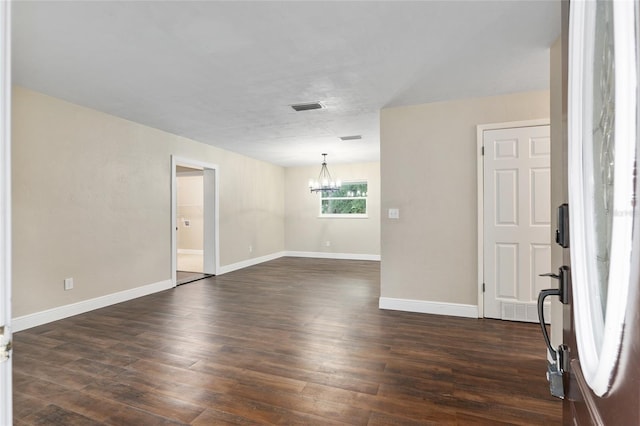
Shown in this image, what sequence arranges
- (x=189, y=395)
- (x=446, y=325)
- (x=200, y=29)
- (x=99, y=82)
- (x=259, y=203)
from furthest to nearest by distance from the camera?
(x=259, y=203) < (x=446, y=325) < (x=99, y=82) < (x=200, y=29) < (x=189, y=395)

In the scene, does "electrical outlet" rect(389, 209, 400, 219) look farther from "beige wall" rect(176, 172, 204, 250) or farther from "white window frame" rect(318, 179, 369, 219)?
"beige wall" rect(176, 172, 204, 250)

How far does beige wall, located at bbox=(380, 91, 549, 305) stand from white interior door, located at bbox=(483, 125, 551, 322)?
0.52 feet

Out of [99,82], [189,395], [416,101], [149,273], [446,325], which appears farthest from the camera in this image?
[149,273]

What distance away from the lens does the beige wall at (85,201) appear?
10.2 feet

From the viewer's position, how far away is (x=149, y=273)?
4.50 metres

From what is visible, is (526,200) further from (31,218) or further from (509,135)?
(31,218)

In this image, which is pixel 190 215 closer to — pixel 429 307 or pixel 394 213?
pixel 394 213

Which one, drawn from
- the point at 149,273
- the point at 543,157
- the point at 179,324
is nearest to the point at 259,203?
the point at 149,273

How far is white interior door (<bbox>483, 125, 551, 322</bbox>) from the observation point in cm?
314

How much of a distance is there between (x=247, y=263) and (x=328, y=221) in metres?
2.44

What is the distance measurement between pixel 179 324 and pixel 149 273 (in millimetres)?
1633

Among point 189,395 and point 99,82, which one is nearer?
point 189,395

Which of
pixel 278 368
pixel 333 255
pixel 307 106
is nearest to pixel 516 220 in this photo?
pixel 307 106

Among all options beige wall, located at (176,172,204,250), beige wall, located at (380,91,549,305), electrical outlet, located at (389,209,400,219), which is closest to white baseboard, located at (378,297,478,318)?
beige wall, located at (380,91,549,305)
